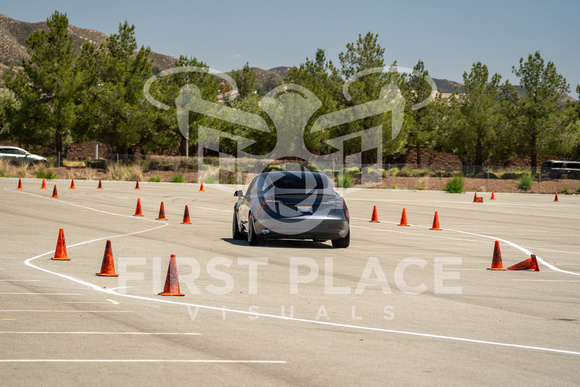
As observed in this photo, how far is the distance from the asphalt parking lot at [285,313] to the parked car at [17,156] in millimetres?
40117

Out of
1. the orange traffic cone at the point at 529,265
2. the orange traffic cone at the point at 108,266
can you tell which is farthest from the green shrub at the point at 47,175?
the orange traffic cone at the point at 529,265

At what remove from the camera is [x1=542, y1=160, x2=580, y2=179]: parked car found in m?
56.1

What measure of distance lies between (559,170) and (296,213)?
153 feet

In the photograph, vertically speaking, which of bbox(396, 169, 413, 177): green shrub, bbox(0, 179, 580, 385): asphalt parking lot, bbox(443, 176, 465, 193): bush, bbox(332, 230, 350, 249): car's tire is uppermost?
bbox(396, 169, 413, 177): green shrub

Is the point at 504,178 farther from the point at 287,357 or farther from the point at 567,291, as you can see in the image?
the point at 287,357

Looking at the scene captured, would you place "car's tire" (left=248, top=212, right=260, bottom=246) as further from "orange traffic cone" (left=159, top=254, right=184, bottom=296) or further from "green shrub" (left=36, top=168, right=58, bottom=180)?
"green shrub" (left=36, top=168, right=58, bottom=180)

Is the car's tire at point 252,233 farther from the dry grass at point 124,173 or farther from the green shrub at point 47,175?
the dry grass at point 124,173

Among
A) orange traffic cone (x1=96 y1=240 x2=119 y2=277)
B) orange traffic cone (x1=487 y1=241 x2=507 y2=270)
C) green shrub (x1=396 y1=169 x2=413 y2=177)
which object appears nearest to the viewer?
orange traffic cone (x1=96 y1=240 x2=119 y2=277)

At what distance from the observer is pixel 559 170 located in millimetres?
56594

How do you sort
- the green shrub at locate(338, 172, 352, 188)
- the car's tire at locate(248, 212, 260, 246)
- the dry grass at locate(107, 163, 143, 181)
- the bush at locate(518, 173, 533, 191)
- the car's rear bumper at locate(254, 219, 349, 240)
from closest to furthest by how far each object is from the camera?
the car's rear bumper at locate(254, 219, 349, 240) < the car's tire at locate(248, 212, 260, 246) < the green shrub at locate(338, 172, 352, 188) < the dry grass at locate(107, 163, 143, 181) < the bush at locate(518, 173, 533, 191)

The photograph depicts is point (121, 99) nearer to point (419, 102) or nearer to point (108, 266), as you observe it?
point (419, 102)

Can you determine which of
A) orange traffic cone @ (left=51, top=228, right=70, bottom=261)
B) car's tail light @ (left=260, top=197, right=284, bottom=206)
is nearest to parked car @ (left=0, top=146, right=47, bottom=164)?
car's tail light @ (left=260, top=197, right=284, bottom=206)

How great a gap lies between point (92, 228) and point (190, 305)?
10.8 m

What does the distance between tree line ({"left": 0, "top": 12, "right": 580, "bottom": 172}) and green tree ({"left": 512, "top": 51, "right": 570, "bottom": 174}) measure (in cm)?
8
